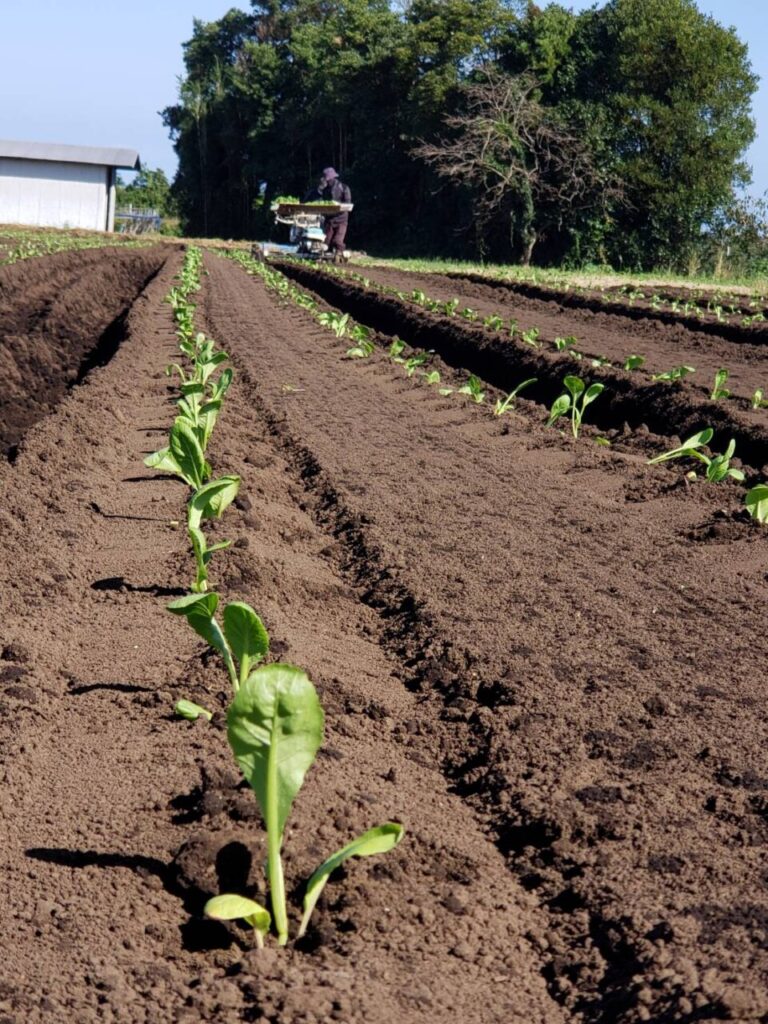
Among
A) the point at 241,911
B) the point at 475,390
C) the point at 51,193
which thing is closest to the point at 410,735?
the point at 241,911

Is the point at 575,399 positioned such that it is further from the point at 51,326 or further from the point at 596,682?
the point at 51,326

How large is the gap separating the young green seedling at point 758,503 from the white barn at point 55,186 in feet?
184

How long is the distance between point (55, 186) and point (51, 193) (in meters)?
0.37

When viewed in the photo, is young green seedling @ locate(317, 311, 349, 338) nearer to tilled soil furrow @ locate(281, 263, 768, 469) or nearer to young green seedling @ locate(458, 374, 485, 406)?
tilled soil furrow @ locate(281, 263, 768, 469)

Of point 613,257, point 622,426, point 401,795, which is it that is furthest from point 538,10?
point 401,795

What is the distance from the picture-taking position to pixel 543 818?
142 inches

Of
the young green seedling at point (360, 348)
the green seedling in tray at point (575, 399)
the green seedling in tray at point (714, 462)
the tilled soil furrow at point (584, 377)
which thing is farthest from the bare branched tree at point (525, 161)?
the green seedling in tray at point (714, 462)

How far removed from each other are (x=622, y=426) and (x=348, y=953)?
8441mm

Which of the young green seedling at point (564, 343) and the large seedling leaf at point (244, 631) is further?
the young green seedling at point (564, 343)

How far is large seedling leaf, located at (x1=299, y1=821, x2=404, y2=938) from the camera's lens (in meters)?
2.79

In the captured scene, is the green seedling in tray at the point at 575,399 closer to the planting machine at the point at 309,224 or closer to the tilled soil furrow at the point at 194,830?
the tilled soil furrow at the point at 194,830

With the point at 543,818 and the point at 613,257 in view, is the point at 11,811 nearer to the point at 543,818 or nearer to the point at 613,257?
the point at 543,818

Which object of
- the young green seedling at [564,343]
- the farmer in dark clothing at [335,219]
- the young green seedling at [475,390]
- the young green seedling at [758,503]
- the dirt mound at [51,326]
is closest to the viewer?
the young green seedling at [758,503]

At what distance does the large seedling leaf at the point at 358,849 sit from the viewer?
2.79 meters
